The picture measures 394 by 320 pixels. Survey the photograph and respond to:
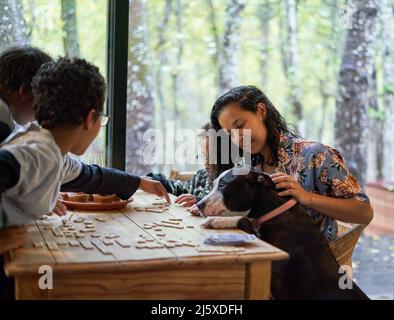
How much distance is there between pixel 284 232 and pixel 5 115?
89 cm

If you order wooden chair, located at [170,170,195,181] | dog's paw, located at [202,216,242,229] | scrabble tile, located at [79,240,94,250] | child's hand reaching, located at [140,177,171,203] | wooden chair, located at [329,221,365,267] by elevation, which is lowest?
wooden chair, located at [329,221,365,267]

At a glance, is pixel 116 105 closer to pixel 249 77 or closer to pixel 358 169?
pixel 249 77

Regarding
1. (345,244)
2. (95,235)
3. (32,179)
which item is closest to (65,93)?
(32,179)

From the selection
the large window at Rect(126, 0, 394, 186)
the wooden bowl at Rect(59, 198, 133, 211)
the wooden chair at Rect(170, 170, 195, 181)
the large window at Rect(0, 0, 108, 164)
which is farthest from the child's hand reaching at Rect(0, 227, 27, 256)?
the large window at Rect(126, 0, 394, 186)

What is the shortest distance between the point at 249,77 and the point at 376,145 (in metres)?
0.97

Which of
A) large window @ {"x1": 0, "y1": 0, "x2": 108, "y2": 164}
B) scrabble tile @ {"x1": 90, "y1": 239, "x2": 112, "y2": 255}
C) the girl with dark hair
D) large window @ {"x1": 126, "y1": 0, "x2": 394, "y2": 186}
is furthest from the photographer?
large window @ {"x1": 126, "y1": 0, "x2": 394, "y2": 186}

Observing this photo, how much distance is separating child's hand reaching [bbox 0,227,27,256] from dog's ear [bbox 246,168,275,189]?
2.29ft

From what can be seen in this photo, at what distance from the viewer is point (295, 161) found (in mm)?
1943

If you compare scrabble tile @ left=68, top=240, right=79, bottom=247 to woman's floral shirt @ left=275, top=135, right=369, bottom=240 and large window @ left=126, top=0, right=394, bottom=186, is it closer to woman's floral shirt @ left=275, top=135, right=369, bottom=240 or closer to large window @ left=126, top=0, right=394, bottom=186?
woman's floral shirt @ left=275, top=135, right=369, bottom=240

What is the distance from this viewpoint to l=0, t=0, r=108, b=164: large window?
94.4 inches

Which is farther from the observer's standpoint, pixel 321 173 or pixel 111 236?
Answer: pixel 321 173

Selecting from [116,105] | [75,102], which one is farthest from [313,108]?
[75,102]

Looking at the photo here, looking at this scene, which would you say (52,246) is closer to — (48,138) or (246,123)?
(48,138)

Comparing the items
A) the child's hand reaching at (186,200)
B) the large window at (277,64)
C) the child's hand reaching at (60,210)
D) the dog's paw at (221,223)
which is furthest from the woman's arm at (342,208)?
the large window at (277,64)
